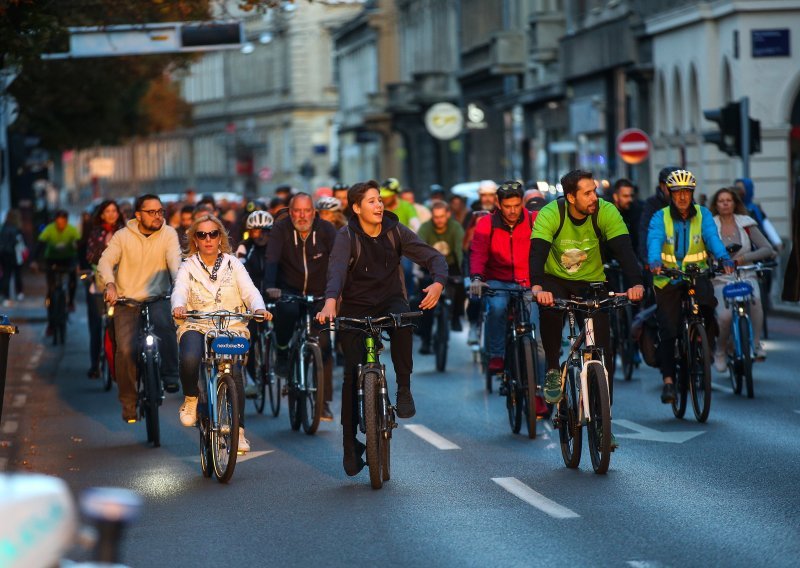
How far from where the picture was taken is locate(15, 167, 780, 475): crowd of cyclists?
1107cm

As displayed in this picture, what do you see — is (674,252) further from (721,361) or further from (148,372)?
(148,372)

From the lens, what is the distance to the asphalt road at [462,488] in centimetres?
866

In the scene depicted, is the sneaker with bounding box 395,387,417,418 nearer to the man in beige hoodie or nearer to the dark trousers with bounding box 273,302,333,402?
the man in beige hoodie

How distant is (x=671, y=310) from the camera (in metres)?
14.1

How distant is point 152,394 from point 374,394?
2.86 meters

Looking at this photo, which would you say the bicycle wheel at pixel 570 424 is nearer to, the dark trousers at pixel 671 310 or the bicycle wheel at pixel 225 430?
the bicycle wheel at pixel 225 430

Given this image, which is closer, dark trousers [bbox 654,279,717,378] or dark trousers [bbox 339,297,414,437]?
dark trousers [bbox 339,297,414,437]

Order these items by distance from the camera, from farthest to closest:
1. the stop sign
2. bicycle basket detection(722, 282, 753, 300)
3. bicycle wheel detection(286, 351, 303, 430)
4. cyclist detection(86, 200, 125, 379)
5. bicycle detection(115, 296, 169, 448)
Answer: the stop sign < cyclist detection(86, 200, 125, 379) < bicycle basket detection(722, 282, 753, 300) < bicycle wheel detection(286, 351, 303, 430) < bicycle detection(115, 296, 169, 448)

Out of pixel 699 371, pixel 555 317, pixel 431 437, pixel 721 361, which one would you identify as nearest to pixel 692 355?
pixel 699 371

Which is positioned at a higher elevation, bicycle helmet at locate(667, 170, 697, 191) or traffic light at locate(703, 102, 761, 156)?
traffic light at locate(703, 102, 761, 156)

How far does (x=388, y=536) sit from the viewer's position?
9070mm

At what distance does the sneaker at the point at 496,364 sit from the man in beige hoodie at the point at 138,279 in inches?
96.3

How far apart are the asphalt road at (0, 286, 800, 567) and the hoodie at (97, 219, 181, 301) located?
1.10 m

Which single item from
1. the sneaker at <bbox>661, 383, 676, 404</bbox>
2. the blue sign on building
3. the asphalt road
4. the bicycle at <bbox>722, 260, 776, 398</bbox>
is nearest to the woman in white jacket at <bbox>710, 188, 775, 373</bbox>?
the asphalt road
